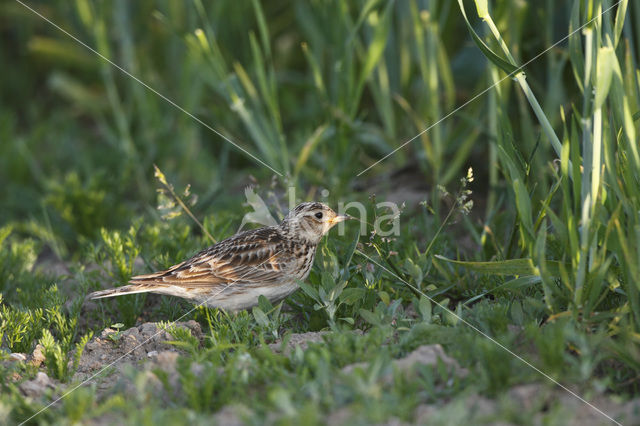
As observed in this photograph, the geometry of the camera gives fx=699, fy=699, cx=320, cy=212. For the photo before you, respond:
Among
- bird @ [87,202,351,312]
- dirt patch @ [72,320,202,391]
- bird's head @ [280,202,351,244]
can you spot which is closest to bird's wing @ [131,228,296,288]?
bird @ [87,202,351,312]

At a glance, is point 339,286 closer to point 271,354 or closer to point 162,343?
point 271,354

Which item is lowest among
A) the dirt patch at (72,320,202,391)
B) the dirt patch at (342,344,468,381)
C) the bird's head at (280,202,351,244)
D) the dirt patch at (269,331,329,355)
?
the dirt patch at (72,320,202,391)

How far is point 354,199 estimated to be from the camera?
16.7ft

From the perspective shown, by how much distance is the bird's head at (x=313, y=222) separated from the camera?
12.9 feet

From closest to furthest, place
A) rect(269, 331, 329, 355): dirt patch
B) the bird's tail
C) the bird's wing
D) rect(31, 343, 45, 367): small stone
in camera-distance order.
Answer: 1. rect(269, 331, 329, 355): dirt patch
2. rect(31, 343, 45, 367): small stone
3. the bird's tail
4. the bird's wing

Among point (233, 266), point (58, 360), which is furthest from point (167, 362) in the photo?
point (233, 266)

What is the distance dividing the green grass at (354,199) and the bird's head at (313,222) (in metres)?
0.19

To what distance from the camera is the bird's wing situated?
361 centimetres

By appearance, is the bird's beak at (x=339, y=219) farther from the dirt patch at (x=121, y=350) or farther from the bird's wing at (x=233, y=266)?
the dirt patch at (x=121, y=350)

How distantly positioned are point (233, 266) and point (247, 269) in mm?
78

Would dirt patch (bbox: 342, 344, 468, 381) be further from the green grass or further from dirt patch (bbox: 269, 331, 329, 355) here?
dirt patch (bbox: 269, 331, 329, 355)

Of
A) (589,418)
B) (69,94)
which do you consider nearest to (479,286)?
(589,418)

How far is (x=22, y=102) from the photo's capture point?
28.7 feet

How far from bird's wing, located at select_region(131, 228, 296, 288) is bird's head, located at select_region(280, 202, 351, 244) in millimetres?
124
